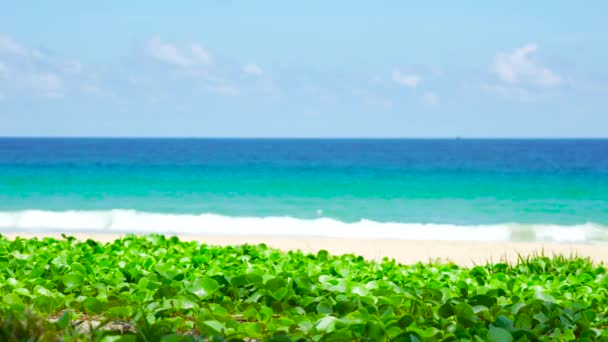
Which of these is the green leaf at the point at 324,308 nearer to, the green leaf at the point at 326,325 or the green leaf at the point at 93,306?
the green leaf at the point at 326,325

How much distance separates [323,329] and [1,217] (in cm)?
2198

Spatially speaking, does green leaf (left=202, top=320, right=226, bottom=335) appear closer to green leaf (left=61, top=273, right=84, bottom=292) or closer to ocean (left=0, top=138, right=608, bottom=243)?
green leaf (left=61, top=273, right=84, bottom=292)

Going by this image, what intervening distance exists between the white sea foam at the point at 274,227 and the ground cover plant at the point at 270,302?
1313 centimetres

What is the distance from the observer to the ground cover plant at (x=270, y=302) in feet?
13.5

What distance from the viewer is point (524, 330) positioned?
4254mm

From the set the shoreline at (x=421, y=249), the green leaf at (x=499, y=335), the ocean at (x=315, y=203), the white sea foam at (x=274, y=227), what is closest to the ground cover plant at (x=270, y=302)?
the green leaf at (x=499, y=335)

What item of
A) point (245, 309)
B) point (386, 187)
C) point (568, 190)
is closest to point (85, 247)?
point (245, 309)

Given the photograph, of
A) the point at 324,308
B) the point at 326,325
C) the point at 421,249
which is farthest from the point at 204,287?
the point at 421,249

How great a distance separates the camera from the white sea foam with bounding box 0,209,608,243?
20.7 metres

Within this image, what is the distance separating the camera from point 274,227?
22.8m

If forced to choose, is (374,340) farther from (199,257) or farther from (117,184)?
(117,184)

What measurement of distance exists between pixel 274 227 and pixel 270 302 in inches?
701

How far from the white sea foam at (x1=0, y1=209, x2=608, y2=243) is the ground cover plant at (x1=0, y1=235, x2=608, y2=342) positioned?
1313 cm

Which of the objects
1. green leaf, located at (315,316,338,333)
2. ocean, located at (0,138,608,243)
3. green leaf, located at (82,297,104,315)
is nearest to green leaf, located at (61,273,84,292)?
green leaf, located at (82,297,104,315)
